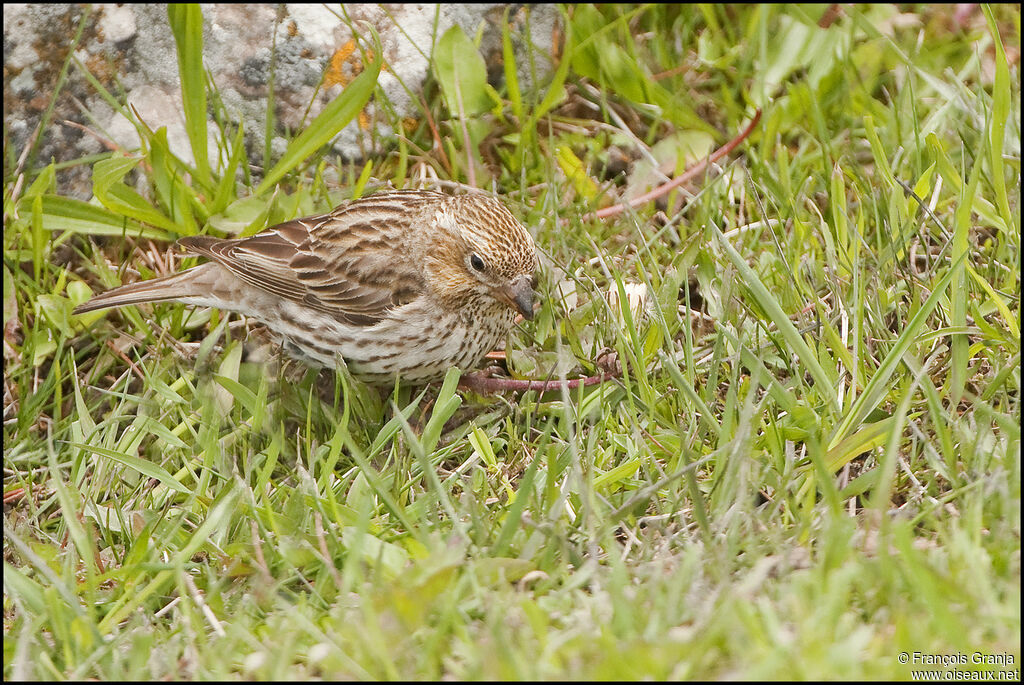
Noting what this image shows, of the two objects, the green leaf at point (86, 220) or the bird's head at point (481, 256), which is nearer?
the bird's head at point (481, 256)

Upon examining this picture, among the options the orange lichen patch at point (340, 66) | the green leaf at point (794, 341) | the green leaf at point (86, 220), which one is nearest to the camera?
the green leaf at point (794, 341)

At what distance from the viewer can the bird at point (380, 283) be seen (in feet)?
14.5

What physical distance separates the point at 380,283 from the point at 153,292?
0.98 meters

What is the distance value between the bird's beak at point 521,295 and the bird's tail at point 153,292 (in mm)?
1348

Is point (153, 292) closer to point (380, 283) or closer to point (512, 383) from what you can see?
point (380, 283)

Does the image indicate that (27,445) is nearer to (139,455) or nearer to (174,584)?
(139,455)

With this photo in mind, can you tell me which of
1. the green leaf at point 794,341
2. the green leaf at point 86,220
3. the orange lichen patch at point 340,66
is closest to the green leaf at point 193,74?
the green leaf at point 86,220

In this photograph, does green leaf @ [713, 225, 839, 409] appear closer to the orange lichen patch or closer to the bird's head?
the bird's head

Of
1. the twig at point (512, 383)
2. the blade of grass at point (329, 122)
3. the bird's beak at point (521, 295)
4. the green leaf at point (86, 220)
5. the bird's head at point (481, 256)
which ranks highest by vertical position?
the blade of grass at point (329, 122)

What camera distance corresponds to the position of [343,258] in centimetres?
473

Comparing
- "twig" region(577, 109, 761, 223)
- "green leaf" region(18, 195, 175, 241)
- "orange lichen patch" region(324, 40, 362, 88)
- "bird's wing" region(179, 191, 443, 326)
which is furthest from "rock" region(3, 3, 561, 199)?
"twig" region(577, 109, 761, 223)

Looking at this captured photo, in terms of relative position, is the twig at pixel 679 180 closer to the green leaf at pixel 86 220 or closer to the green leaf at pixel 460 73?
the green leaf at pixel 460 73

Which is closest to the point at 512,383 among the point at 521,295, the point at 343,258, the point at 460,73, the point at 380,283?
the point at 521,295

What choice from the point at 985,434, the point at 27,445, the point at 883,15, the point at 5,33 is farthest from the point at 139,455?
the point at 883,15
